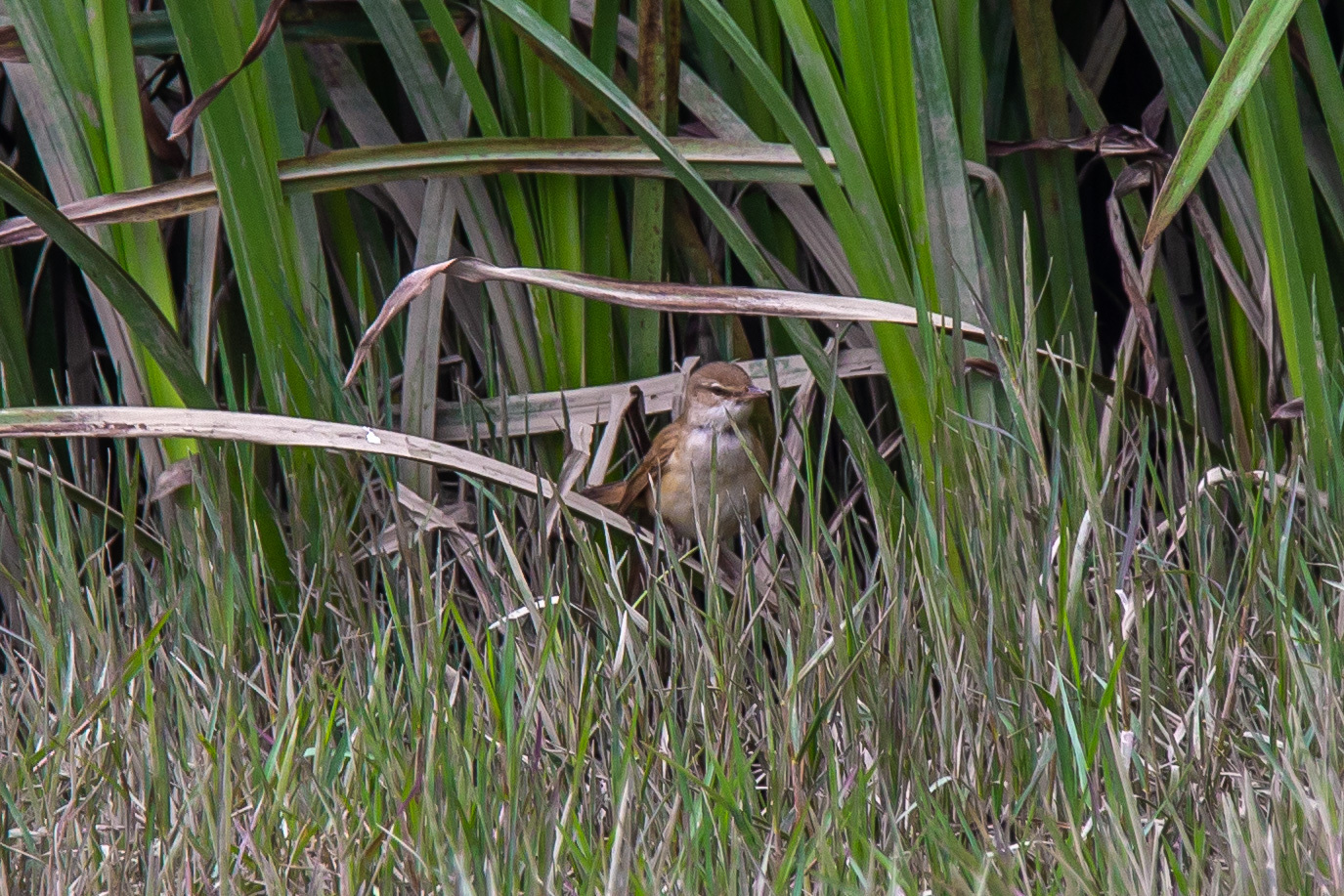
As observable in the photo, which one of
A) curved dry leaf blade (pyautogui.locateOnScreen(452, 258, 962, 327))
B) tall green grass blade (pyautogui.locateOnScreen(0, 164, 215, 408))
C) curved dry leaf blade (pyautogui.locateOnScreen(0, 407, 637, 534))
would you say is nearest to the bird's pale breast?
curved dry leaf blade (pyautogui.locateOnScreen(452, 258, 962, 327))

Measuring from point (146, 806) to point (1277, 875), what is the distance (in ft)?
4.87

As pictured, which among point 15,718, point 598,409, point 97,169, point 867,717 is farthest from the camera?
point 598,409

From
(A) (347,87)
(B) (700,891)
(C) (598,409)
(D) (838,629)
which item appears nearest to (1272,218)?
(D) (838,629)

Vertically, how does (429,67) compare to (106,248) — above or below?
above

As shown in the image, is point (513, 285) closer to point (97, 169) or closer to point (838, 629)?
point (97, 169)

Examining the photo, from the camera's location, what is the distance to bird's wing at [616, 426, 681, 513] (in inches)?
129

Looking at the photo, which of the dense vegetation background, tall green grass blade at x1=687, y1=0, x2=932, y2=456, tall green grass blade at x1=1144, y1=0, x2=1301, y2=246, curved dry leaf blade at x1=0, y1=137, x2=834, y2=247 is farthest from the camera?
curved dry leaf blade at x1=0, y1=137, x2=834, y2=247

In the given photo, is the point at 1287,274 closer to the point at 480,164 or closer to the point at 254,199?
the point at 480,164

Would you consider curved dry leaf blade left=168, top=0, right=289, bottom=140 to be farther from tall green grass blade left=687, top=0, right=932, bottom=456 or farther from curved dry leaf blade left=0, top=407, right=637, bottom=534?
tall green grass blade left=687, top=0, right=932, bottom=456

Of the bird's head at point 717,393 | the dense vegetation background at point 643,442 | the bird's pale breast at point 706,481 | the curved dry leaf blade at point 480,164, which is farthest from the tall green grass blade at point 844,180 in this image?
the bird's pale breast at point 706,481

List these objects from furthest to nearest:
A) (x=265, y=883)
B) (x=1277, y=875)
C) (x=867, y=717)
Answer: (x=867, y=717), (x=265, y=883), (x=1277, y=875)

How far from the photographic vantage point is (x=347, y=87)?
320 cm

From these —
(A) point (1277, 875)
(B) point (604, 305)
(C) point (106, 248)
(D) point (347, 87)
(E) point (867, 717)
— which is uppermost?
(D) point (347, 87)

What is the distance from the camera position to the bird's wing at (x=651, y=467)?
3268 mm
